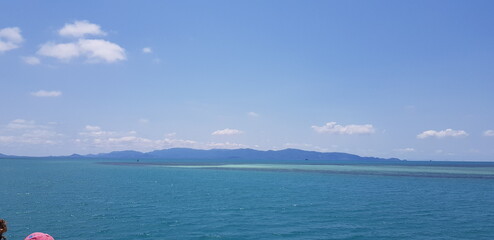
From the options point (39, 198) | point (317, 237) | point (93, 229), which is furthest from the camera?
point (39, 198)

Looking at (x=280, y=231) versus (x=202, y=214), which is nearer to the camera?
(x=280, y=231)

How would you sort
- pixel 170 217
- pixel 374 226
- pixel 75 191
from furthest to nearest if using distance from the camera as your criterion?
1. pixel 75 191
2. pixel 170 217
3. pixel 374 226

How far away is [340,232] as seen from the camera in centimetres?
3928

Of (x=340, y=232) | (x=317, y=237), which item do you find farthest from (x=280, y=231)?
(x=340, y=232)

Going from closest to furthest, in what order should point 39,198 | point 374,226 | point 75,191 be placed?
point 374,226 → point 39,198 → point 75,191

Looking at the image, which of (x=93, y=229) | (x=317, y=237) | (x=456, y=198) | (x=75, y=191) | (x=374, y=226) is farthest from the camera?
(x=75, y=191)

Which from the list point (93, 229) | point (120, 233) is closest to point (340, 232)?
point (120, 233)

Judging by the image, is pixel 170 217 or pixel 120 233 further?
pixel 170 217

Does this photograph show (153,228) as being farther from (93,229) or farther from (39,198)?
(39,198)

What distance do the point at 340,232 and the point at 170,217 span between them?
74.2 feet

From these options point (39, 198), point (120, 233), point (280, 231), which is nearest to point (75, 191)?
point (39, 198)

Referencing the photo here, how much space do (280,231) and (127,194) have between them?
4205 cm

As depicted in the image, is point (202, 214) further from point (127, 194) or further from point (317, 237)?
point (127, 194)

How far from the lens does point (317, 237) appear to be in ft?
122
